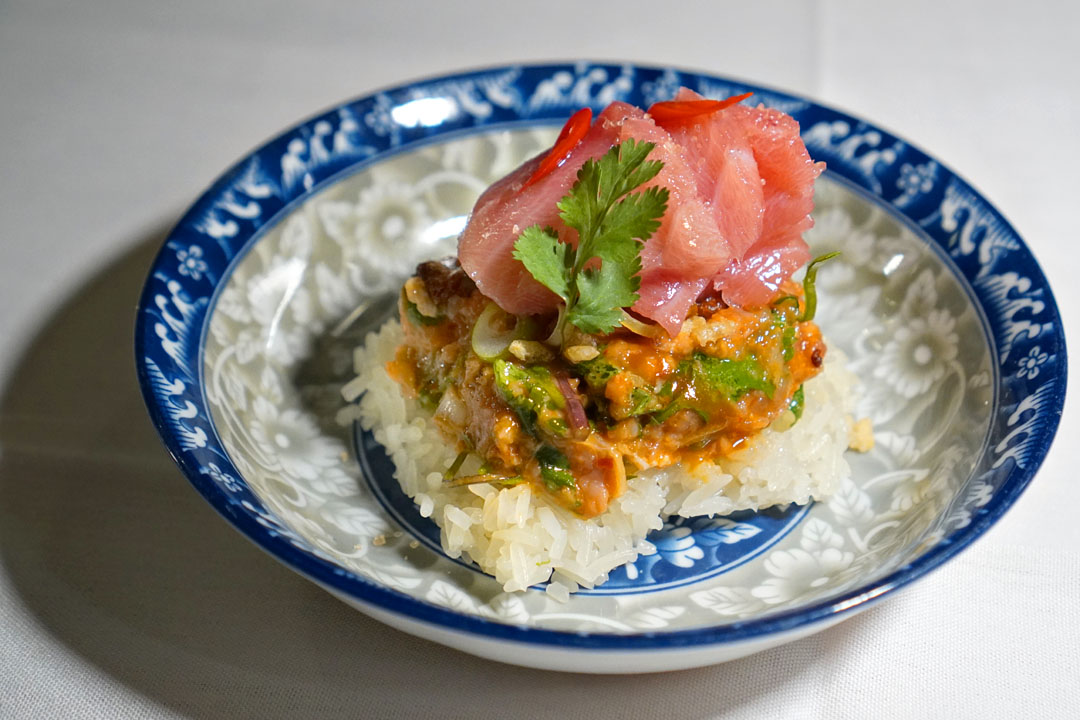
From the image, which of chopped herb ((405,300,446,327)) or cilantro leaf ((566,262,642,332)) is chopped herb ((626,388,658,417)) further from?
chopped herb ((405,300,446,327))

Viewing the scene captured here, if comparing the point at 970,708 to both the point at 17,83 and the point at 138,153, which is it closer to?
the point at 138,153

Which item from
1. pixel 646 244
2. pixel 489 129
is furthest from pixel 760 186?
pixel 489 129

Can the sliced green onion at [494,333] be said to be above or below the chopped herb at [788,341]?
below

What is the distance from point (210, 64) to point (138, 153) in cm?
84

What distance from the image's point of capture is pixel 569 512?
2.96 m

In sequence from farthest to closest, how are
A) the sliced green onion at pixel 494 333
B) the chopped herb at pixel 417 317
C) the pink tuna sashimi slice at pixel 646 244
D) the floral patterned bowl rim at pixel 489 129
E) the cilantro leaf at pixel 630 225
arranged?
the chopped herb at pixel 417 317
the sliced green onion at pixel 494 333
the pink tuna sashimi slice at pixel 646 244
the cilantro leaf at pixel 630 225
the floral patterned bowl rim at pixel 489 129

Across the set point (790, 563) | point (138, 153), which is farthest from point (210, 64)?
point (790, 563)

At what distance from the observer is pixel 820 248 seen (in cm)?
396

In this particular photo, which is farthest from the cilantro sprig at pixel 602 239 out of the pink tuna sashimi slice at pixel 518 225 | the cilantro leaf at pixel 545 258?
the pink tuna sashimi slice at pixel 518 225

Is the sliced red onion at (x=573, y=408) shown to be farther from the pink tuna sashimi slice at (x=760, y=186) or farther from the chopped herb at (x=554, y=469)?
the pink tuna sashimi slice at (x=760, y=186)

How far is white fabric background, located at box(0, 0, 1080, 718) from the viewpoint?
2699 millimetres

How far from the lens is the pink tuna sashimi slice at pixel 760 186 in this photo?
2.89m

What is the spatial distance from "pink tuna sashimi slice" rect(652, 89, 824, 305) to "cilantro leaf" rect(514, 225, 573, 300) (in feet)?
1.68

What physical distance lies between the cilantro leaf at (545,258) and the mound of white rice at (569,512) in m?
0.65
